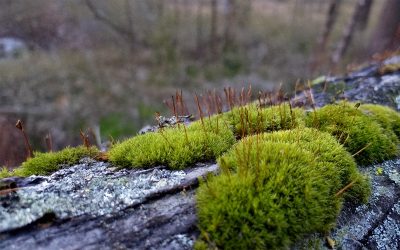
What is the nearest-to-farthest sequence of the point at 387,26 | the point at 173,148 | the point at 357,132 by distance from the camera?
the point at 173,148 → the point at 357,132 → the point at 387,26

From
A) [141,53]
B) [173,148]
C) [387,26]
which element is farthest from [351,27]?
[173,148]

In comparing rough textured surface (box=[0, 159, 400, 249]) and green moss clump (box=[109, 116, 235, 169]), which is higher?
green moss clump (box=[109, 116, 235, 169])

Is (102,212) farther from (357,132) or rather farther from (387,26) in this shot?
(387,26)

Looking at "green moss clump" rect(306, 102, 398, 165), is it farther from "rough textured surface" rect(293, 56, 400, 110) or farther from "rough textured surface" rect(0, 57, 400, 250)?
"rough textured surface" rect(293, 56, 400, 110)

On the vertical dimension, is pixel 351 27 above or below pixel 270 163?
above

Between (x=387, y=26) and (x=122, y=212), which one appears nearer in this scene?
(x=122, y=212)

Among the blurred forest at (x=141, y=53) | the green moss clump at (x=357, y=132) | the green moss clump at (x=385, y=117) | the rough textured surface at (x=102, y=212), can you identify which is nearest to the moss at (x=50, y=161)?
the rough textured surface at (x=102, y=212)

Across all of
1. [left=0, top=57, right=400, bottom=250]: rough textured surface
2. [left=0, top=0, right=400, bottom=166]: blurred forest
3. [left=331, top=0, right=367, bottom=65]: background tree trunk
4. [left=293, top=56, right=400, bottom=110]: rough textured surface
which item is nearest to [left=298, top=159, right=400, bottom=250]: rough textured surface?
[left=0, top=57, right=400, bottom=250]: rough textured surface

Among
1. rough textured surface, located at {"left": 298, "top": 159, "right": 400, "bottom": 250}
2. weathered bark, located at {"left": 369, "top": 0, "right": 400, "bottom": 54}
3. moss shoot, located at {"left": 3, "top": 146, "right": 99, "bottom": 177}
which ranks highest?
weathered bark, located at {"left": 369, "top": 0, "right": 400, "bottom": 54}
